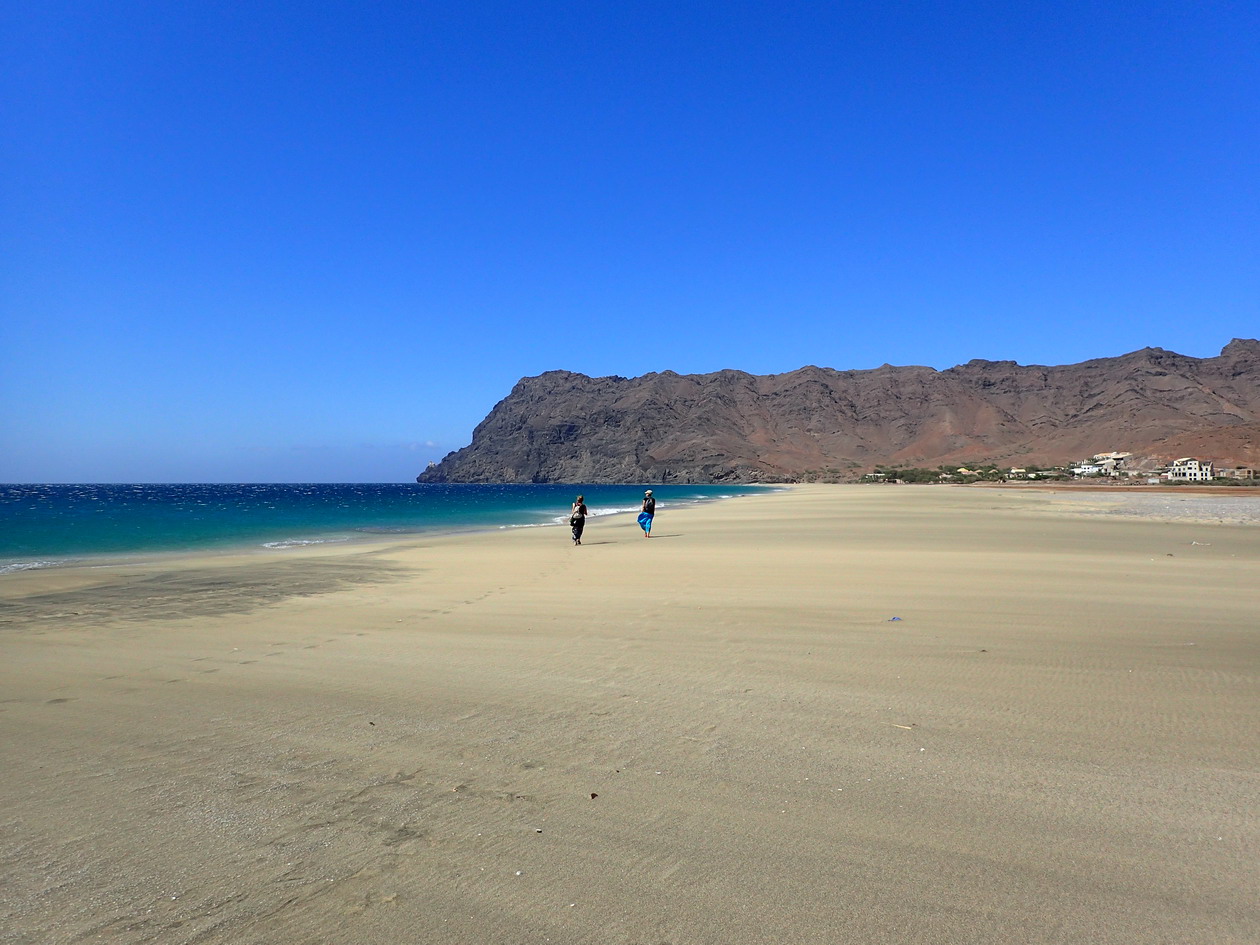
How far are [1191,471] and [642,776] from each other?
326 feet

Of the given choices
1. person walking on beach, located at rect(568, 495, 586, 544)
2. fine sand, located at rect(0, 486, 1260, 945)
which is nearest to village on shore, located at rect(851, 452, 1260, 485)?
person walking on beach, located at rect(568, 495, 586, 544)

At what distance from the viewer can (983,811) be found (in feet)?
12.2

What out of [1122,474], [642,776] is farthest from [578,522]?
[1122,474]

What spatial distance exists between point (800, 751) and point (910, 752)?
69 centimetres

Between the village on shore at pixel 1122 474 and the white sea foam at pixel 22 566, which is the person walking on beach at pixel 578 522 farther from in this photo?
the village on shore at pixel 1122 474

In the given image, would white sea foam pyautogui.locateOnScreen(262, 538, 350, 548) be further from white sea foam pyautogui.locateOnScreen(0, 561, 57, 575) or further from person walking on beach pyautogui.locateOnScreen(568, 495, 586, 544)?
person walking on beach pyautogui.locateOnScreen(568, 495, 586, 544)

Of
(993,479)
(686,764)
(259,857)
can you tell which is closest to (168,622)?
(259,857)

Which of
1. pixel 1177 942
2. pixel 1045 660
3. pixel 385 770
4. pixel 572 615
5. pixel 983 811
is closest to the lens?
pixel 1177 942

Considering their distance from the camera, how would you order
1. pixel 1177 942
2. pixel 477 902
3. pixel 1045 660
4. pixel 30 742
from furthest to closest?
pixel 1045 660 < pixel 30 742 < pixel 477 902 < pixel 1177 942

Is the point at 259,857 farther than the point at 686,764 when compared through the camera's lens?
No

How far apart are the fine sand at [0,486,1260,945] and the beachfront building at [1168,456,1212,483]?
87709mm

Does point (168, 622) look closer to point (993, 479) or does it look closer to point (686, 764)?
point (686, 764)

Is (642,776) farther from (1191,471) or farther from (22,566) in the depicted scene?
(1191,471)

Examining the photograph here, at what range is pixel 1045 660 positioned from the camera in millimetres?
6738
